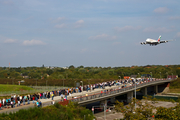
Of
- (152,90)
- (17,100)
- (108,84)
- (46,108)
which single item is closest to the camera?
(46,108)

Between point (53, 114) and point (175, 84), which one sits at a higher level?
point (53, 114)

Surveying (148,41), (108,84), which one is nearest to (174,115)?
(148,41)

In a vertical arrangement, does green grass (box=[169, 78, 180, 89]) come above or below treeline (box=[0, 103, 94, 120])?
below

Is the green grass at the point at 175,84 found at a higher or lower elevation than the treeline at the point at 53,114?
lower

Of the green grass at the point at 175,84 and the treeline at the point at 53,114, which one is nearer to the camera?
the treeline at the point at 53,114

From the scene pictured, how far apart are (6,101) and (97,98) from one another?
56.4ft

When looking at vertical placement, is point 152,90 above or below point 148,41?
below

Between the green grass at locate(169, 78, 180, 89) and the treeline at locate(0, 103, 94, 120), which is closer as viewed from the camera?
the treeline at locate(0, 103, 94, 120)

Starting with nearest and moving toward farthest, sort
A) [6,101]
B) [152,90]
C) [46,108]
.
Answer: [46,108] < [6,101] < [152,90]

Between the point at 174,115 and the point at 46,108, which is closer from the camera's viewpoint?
the point at 174,115

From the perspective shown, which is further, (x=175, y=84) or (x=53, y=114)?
(x=175, y=84)

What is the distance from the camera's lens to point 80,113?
102 feet

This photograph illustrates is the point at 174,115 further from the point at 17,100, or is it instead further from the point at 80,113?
the point at 17,100

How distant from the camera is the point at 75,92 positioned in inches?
1843
